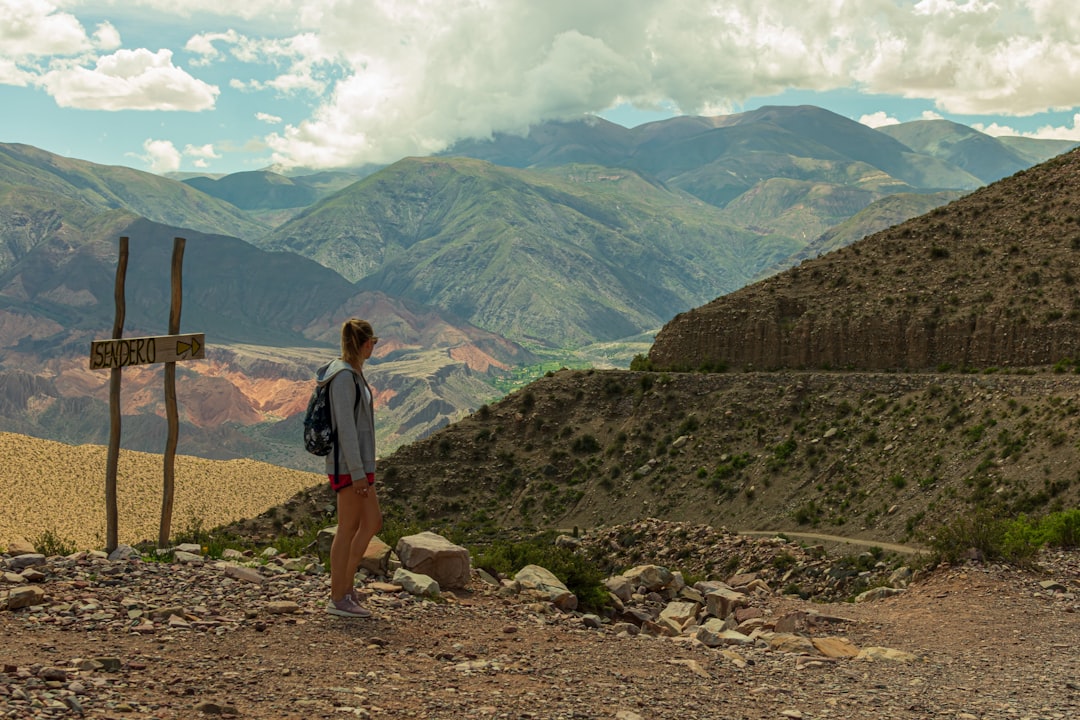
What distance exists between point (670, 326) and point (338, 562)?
4255 cm

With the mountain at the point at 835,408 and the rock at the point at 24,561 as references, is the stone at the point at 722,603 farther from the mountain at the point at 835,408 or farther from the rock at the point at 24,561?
the mountain at the point at 835,408

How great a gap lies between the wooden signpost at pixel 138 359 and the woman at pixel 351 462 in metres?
4.16

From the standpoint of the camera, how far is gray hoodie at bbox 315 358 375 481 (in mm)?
10781

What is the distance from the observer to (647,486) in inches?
1647

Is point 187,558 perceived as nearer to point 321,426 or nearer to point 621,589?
point 321,426

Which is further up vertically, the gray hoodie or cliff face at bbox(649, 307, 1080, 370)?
cliff face at bbox(649, 307, 1080, 370)

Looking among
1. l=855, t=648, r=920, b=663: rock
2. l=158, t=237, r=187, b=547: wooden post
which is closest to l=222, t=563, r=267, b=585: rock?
l=158, t=237, r=187, b=547: wooden post

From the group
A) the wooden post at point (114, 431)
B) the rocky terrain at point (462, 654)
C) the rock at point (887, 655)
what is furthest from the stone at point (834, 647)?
the wooden post at point (114, 431)

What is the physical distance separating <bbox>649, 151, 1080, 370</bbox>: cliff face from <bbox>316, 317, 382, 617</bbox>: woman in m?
37.5

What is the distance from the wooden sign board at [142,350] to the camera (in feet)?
46.6

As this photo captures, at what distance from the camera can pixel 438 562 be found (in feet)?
44.1

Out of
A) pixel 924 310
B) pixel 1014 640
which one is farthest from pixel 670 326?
pixel 1014 640

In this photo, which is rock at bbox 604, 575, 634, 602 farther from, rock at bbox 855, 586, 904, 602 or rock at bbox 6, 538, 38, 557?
rock at bbox 6, 538, 38, 557

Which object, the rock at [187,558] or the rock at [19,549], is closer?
the rock at [19,549]
